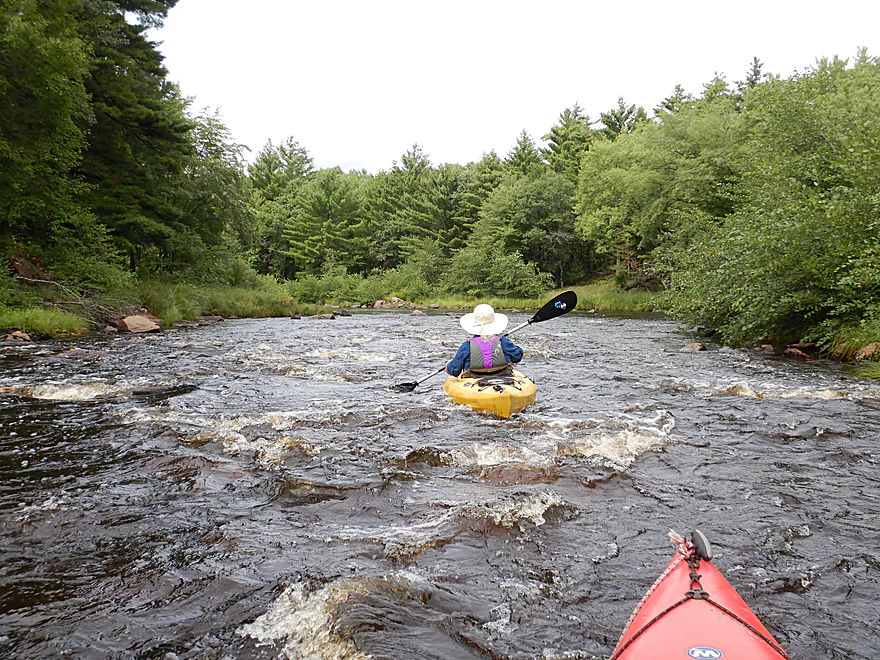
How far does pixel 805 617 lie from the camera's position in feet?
7.89

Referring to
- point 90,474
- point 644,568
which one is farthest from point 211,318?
point 644,568

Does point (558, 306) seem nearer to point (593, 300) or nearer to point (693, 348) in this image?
point (693, 348)

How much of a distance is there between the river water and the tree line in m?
3.34

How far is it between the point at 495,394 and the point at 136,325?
11.1 m

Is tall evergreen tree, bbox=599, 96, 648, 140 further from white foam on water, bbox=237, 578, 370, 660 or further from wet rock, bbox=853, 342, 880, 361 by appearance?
white foam on water, bbox=237, 578, 370, 660

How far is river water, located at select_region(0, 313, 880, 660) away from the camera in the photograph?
2.34 meters

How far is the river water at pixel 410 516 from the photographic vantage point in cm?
234

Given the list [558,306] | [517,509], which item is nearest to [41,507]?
[517,509]

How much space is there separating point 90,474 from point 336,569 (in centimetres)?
242

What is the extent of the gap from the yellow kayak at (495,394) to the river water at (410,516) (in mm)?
186

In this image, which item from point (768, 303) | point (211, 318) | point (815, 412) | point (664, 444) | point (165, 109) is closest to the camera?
point (664, 444)

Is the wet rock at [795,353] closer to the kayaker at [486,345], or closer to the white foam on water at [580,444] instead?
the white foam on water at [580,444]

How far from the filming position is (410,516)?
3436 mm

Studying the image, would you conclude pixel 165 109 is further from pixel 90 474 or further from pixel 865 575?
pixel 865 575
